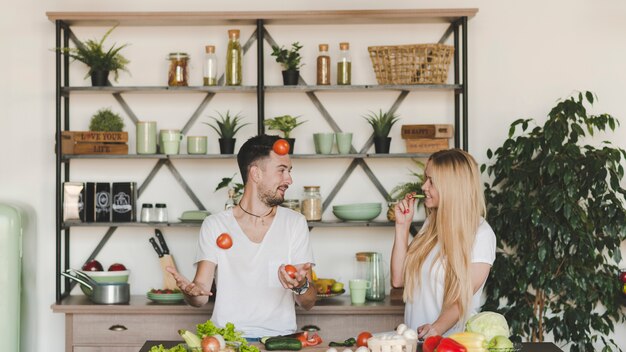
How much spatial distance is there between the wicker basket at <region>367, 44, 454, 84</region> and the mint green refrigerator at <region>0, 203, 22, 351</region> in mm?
2189

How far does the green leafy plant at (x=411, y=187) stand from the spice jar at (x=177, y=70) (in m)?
1.33

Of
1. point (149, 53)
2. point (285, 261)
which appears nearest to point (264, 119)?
point (149, 53)

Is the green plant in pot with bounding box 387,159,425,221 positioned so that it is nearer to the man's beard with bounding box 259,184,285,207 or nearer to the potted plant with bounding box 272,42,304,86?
the potted plant with bounding box 272,42,304,86

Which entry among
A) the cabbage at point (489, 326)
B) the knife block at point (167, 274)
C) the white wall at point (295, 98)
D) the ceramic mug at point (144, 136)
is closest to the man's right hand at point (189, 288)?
the cabbage at point (489, 326)

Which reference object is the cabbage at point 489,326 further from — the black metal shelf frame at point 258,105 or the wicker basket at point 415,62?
the wicker basket at point 415,62

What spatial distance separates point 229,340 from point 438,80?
7.78ft

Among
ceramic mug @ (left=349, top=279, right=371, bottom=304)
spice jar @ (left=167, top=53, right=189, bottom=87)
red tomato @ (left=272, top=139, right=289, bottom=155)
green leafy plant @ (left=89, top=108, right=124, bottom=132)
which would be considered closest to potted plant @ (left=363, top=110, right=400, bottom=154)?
ceramic mug @ (left=349, top=279, right=371, bottom=304)

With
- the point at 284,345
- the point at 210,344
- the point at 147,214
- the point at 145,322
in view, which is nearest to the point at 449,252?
the point at 284,345

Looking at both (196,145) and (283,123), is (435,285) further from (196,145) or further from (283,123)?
(196,145)

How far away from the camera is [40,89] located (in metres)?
4.93

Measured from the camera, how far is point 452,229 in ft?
10.9

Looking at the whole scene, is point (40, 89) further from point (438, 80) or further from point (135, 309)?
point (438, 80)

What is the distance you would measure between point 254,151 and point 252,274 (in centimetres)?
53

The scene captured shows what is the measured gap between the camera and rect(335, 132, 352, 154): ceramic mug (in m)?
4.64
